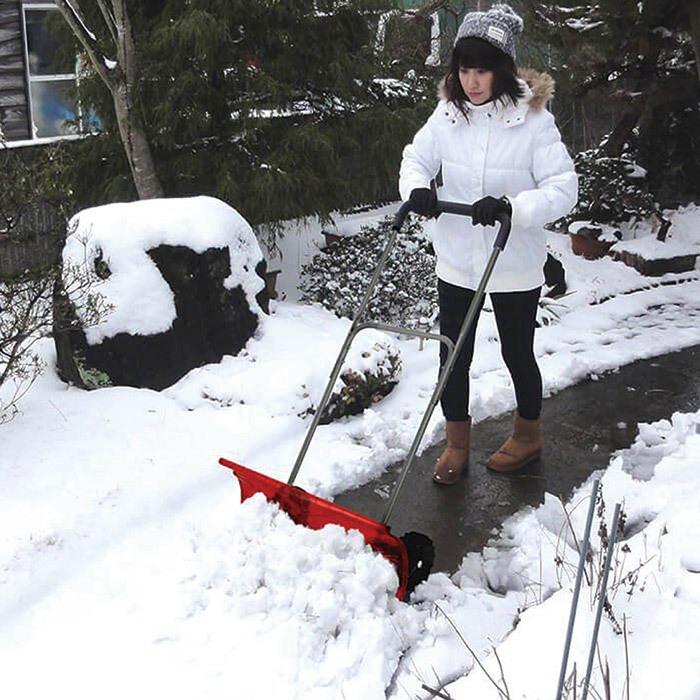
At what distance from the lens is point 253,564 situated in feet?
10.5

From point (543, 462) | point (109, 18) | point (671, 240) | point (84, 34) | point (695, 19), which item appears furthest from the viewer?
point (671, 240)

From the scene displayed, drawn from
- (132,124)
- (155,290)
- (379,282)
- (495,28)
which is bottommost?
(379,282)

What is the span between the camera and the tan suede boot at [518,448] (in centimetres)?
446

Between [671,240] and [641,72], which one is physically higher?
[641,72]

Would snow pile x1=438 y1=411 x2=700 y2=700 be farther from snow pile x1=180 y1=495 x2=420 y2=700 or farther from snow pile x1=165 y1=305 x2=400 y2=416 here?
snow pile x1=165 y1=305 x2=400 y2=416

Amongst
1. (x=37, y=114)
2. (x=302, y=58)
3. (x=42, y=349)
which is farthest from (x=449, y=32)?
(x=42, y=349)

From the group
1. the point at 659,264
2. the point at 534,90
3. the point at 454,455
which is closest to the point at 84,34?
the point at 534,90

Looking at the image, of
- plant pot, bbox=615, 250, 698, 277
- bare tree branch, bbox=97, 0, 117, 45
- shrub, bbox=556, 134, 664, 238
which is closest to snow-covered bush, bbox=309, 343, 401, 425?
bare tree branch, bbox=97, 0, 117, 45

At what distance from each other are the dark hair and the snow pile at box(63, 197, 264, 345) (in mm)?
2091

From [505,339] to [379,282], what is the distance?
3.02 m

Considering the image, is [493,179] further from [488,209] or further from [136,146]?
[136,146]

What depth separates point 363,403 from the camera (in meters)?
5.12

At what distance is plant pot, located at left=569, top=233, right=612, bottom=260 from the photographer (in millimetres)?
8289

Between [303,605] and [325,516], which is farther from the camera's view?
[325,516]
